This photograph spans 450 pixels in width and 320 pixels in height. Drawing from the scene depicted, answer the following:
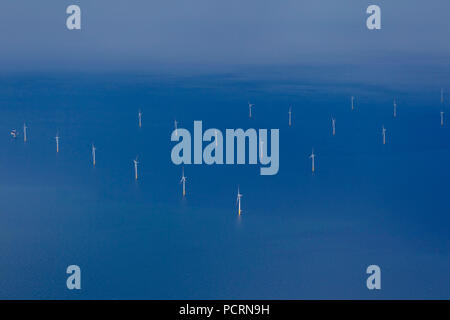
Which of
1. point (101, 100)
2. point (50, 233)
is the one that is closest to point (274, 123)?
point (101, 100)

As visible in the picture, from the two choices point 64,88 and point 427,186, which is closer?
point 427,186

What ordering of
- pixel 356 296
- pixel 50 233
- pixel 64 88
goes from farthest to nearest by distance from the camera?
pixel 64 88 < pixel 50 233 < pixel 356 296

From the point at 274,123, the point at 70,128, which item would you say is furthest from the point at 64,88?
the point at 274,123

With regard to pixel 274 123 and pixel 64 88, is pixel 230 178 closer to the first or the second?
pixel 274 123

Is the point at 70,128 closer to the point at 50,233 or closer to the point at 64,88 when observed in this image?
the point at 64,88

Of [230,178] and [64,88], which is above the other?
[64,88]
